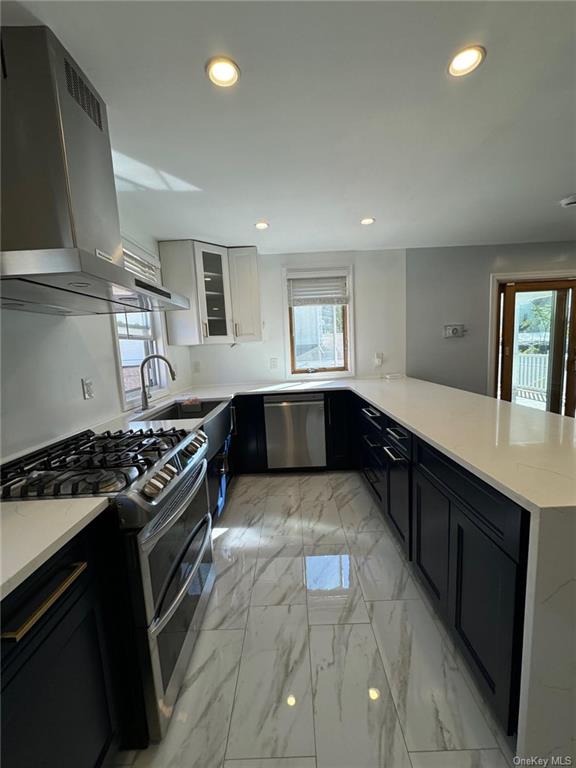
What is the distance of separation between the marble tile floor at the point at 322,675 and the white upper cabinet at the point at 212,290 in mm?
1956

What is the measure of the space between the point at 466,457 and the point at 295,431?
205 cm

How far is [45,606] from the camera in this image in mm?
689

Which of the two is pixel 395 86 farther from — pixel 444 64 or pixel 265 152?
pixel 265 152

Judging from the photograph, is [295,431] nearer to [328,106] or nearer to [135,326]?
[135,326]

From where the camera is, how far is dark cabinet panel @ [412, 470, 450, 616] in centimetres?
129

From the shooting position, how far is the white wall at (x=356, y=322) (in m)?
3.44

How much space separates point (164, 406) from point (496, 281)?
3.74 metres

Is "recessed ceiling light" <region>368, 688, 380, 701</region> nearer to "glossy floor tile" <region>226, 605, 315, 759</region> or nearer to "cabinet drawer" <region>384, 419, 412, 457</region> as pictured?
"glossy floor tile" <region>226, 605, 315, 759</region>

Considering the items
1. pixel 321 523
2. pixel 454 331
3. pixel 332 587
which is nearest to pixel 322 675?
pixel 332 587

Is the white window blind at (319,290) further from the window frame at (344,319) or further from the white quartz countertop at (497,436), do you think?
the white quartz countertop at (497,436)

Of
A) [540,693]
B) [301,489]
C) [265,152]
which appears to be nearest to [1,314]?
[265,152]

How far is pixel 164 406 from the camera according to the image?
A: 7.89 feet

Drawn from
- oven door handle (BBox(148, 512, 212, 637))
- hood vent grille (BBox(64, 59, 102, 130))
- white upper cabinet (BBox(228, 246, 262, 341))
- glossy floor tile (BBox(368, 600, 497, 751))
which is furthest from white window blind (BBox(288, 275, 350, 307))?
glossy floor tile (BBox(368, 600, 497, 751))

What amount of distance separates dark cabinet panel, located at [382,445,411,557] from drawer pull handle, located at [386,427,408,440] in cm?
7
